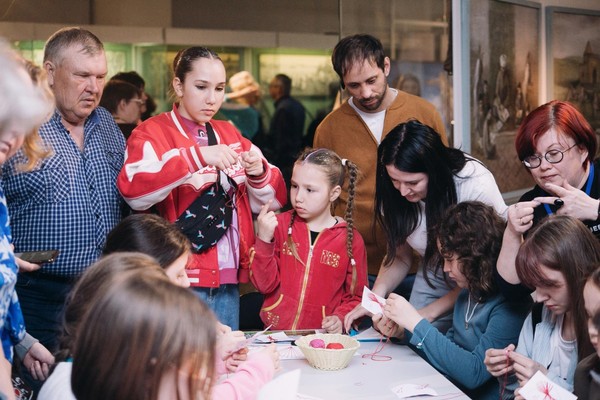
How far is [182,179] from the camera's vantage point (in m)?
2.99

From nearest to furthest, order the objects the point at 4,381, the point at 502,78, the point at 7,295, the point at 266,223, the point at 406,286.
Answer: the point at 4,381 < the point at 7,295 < the point at 266,223 < the point at 406,286 < the point at 502,78

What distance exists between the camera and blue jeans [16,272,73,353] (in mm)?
2910

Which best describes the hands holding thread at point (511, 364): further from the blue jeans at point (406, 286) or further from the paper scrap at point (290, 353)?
the blue jeans at point (406, 286)

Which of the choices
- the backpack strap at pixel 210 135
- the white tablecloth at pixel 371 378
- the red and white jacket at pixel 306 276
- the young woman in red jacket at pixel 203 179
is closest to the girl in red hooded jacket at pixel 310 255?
the red and white jacket at pixel 306 276

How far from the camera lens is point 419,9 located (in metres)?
5.72

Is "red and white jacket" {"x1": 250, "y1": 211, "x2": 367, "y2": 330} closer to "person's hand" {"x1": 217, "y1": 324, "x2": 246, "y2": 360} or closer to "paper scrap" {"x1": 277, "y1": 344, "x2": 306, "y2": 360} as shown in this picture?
"paper scrap" {"x1": 277, "y1": 344, "x2": 306, "y2": 360}

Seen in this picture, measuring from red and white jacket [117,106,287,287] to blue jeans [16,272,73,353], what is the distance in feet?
1.36

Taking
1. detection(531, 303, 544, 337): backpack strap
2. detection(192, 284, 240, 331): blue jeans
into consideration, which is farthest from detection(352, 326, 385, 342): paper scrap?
detection(531, 303, 544, 337): backpack strap

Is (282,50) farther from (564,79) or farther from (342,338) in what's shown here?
(342,338)

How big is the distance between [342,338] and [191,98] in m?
1.10

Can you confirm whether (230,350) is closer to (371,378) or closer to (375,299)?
(371,378)

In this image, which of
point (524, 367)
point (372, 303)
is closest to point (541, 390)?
point (524, 367)

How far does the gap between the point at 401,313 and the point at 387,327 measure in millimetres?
193

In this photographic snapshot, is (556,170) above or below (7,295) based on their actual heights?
above
